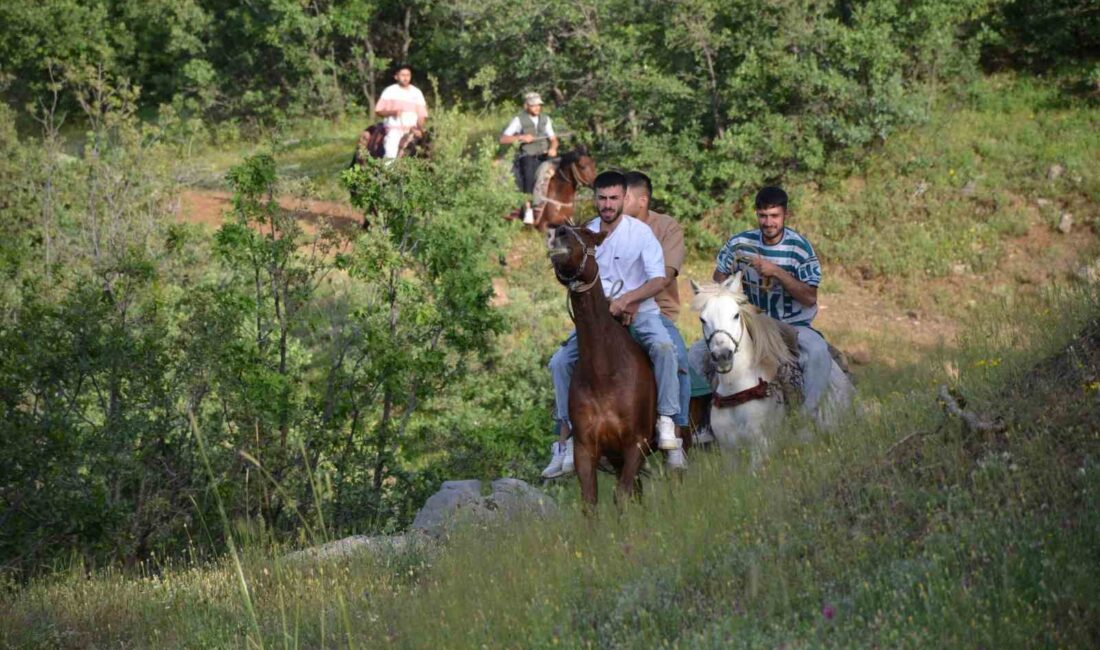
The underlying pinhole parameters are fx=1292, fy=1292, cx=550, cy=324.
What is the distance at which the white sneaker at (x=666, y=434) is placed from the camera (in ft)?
30.2

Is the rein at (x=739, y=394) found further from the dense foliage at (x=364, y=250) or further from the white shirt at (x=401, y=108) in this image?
the white shirt at (x=401, y=108)

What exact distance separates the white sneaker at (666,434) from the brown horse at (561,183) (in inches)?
430

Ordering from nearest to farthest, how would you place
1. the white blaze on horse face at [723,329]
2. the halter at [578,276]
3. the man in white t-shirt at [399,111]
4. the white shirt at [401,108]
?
the halter at [578,276]
the white blaze on horse face at [723,329]
the man in white t-shirt at [399,111]
the white shirt at [401,108]

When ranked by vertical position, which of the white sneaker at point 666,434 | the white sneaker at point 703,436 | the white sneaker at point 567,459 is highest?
the white sneaker at point 666,434

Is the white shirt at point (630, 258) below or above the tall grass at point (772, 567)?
above

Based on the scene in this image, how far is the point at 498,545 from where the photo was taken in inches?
337

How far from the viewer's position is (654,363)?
9391 mm

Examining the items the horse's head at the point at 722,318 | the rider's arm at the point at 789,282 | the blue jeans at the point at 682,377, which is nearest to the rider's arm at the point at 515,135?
the rider's arm at the point at 789,282

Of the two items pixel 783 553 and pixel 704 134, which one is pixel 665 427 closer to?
pixel 783 553

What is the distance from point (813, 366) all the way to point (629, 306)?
73.0 inches

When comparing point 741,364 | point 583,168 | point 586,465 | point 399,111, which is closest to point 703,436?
point 741,364

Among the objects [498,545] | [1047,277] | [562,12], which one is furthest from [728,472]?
[562,12]

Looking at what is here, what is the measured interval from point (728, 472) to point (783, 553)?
188 centimetres

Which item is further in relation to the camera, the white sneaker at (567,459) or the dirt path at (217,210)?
the dirt path at (217,210)
